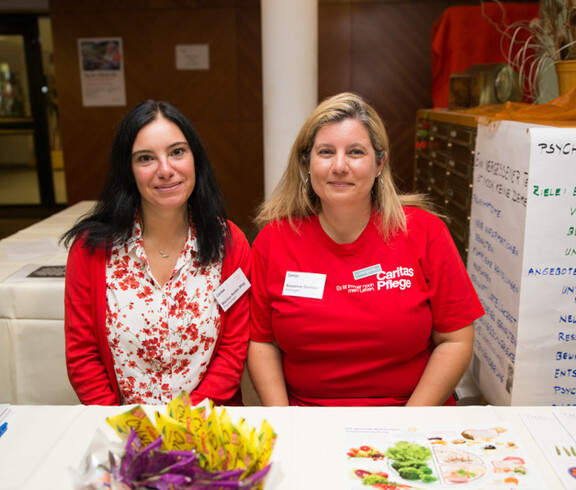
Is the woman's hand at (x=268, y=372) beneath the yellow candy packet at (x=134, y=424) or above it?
beneath

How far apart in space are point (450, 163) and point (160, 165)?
2012 mm

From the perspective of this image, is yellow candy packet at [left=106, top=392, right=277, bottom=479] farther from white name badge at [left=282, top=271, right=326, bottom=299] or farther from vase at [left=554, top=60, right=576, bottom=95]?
vase at [left=554, top=60, right=576, bottom=95]

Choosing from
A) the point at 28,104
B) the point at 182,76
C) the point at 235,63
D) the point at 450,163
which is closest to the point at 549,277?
the point at 450,163

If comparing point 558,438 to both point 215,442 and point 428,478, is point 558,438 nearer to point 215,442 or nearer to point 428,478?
point 428,478

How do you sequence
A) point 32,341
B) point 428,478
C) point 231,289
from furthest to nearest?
point 32,341 → point 231,289 → point 428,478

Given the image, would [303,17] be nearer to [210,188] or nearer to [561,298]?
[210,188]

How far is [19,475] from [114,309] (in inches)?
24.7

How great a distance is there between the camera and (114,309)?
168cm

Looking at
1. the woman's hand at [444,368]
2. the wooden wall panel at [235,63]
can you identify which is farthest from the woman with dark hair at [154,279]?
the wooden wall panel at [235,63]

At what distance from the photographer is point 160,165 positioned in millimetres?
1630

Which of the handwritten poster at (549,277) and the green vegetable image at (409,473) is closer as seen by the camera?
the green vegetable image at (409,473)

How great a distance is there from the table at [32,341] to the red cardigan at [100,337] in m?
0.57

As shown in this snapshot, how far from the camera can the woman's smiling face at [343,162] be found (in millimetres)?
1645

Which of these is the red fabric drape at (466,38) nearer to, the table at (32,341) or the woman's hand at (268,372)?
the woman's hand at (268,372)
